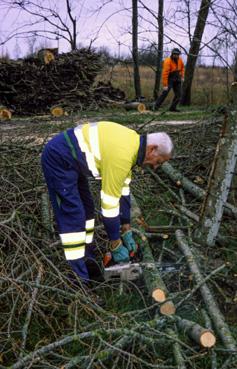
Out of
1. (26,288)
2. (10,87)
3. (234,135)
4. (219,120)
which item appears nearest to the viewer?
(26,288)

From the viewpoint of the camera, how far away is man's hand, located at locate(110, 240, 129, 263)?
3.80 metres

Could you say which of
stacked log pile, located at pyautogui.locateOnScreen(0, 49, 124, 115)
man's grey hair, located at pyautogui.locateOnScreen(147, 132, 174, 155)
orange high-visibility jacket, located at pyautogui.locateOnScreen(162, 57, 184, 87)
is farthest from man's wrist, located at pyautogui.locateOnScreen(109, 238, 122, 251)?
orange high-visibility jacket, located at pyautogui.locateOnScreen(162, 57, 184, 87)

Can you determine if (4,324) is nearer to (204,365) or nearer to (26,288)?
(26,288)

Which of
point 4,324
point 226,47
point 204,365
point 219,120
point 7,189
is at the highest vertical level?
point 226,47

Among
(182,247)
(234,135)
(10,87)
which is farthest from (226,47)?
(10,87)

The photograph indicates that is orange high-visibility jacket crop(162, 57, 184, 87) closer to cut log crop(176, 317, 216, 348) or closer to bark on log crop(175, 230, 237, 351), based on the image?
bark on log crop(175, 230, 237, 351)

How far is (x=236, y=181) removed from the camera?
19.7 ft

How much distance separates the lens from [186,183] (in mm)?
5914

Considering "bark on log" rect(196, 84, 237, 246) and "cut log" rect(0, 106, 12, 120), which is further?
"cut log" rect(0, 106, 12, 120)

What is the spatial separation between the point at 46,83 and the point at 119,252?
10.5 m

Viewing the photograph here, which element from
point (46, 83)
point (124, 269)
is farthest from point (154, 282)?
point (46, 83)

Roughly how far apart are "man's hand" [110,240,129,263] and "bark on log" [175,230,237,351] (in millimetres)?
574

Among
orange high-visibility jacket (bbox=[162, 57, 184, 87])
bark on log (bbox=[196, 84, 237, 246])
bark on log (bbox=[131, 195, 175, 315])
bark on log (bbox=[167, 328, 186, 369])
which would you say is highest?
orange high-visibility jacket (bbox=[162, 57, 184, 87])

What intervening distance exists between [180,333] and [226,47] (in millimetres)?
2321
